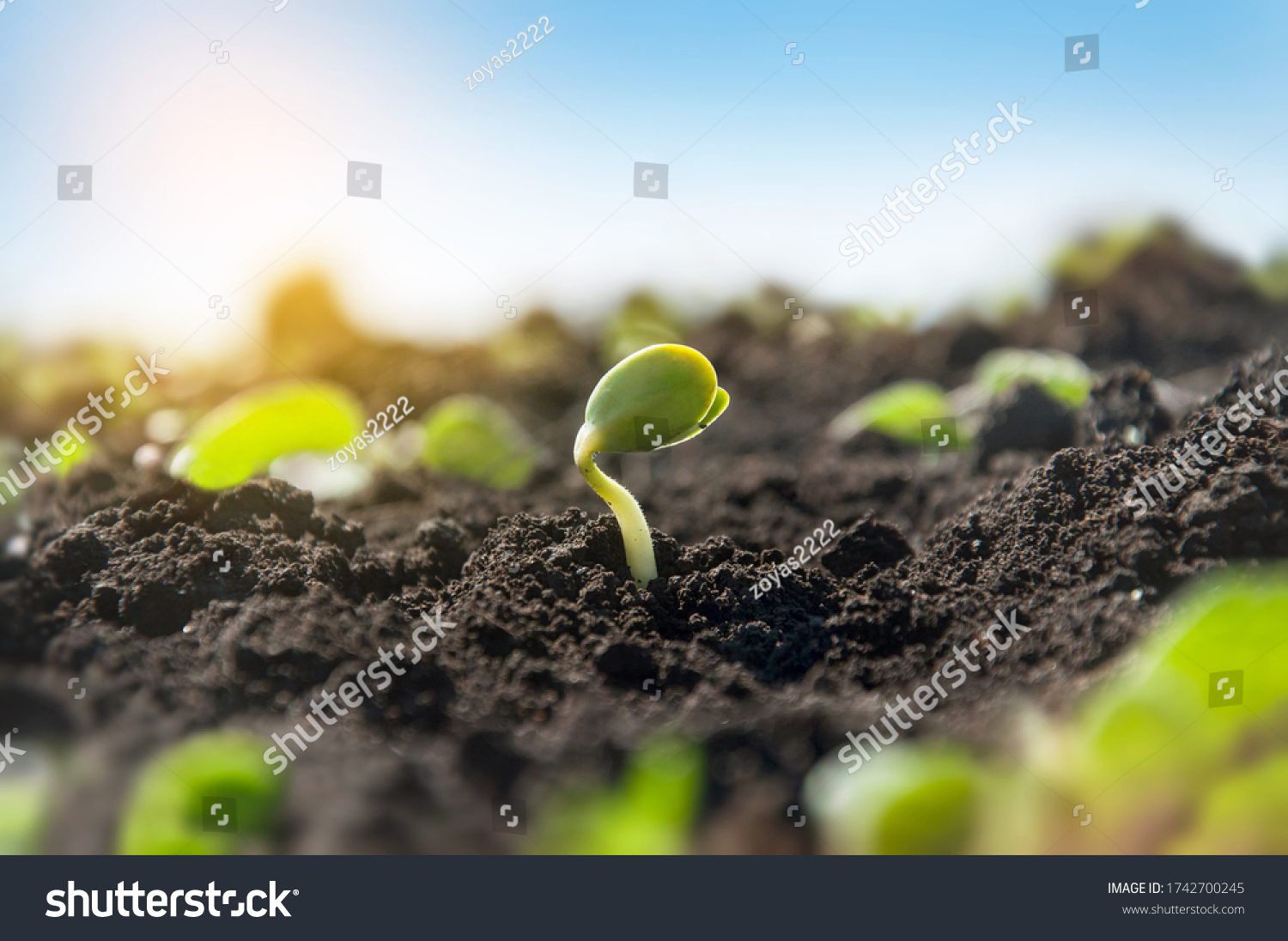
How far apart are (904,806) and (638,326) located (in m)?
2.09

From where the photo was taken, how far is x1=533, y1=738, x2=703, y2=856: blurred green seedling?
753 millimetres

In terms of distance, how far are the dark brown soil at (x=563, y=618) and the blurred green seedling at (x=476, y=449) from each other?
1.15 feet

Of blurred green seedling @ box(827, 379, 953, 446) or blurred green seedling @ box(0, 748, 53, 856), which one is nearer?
blurred green seedling @ box(0, 748, 53, 856)

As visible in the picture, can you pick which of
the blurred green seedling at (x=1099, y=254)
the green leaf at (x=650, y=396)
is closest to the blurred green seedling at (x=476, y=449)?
the green leaf at (x=650, y=396)

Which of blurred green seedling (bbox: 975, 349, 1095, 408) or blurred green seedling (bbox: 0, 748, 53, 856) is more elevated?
blurred green seedling (bbox: 975, 349, 1095, 408)

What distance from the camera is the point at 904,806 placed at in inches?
30.5

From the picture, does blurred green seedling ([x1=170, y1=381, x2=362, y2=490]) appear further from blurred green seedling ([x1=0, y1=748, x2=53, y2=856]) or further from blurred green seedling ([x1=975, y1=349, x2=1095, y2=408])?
blurred green seedling ([x1=975, y1=349, x2=1095, y2=408])

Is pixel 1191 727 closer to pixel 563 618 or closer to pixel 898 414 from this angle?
pixel 563 618

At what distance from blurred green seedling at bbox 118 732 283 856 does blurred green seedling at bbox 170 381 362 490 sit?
618 millimetres

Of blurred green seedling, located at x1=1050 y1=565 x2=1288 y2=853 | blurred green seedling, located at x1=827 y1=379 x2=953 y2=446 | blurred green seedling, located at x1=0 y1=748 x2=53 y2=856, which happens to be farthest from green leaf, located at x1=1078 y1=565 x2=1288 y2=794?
blurred green seedling, located at x1=827 y1=379 x2=953 y2=446

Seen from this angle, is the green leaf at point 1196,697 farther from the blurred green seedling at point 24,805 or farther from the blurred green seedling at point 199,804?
the blurred green seedling at point 24,805

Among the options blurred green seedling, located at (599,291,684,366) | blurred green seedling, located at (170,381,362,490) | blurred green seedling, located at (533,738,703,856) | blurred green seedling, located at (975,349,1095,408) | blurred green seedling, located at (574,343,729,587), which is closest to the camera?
blurred green seedling, located at (533,738,703,856)

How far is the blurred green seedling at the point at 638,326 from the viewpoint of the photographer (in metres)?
2.68
